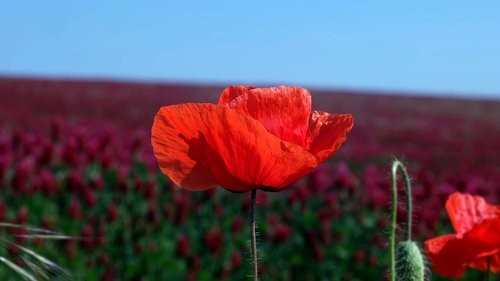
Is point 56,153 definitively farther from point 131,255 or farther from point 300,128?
point 300,128

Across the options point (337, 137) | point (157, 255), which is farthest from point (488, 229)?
point (157, 255)

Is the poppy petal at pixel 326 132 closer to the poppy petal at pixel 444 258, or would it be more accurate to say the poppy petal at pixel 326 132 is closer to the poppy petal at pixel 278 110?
the poppy petal at pixel 278 110

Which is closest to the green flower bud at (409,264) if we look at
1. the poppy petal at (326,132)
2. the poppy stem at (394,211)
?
the poppy stem at (394,211)


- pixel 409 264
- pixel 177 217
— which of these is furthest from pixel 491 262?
pixel 177 217

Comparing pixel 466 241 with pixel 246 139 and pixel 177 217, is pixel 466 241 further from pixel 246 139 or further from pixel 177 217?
pixel 177 217

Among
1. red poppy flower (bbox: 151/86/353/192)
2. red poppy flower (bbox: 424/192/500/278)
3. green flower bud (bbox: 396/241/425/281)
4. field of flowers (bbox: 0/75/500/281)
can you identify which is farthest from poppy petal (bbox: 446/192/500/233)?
field of flowers (bbox: 0/75/500/281)

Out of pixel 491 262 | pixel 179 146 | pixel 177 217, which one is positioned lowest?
pixel 177 217

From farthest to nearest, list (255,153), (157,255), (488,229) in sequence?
(157,255) < (488,229) < (255,153)
